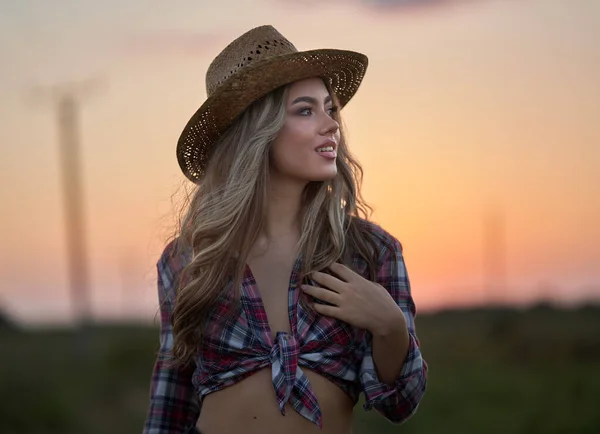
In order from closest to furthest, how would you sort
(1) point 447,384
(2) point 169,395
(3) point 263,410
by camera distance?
(3) point 263,410
(2) point 169,395
(1) point 447,384

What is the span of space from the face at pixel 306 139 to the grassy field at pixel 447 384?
29.7 feet

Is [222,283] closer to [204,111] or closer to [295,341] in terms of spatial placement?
[295,341]

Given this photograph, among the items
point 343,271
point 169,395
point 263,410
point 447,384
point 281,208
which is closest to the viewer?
point 263,410

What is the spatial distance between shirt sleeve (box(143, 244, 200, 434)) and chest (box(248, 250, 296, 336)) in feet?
1.56

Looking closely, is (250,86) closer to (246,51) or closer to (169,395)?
(246,51)

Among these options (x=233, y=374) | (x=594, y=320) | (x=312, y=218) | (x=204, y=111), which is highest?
(x=204, y=111)

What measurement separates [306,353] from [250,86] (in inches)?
43.3

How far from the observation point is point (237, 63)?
3.91 metres

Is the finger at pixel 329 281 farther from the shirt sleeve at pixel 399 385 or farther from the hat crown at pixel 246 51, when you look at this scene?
the hat crown at pixel 246 51

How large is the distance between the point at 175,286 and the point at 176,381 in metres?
0.41

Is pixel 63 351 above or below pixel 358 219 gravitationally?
below

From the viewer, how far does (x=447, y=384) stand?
1627cm

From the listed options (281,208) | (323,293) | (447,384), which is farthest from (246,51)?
(447,384)

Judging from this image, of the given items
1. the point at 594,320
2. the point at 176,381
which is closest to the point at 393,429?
the point at 176,381
